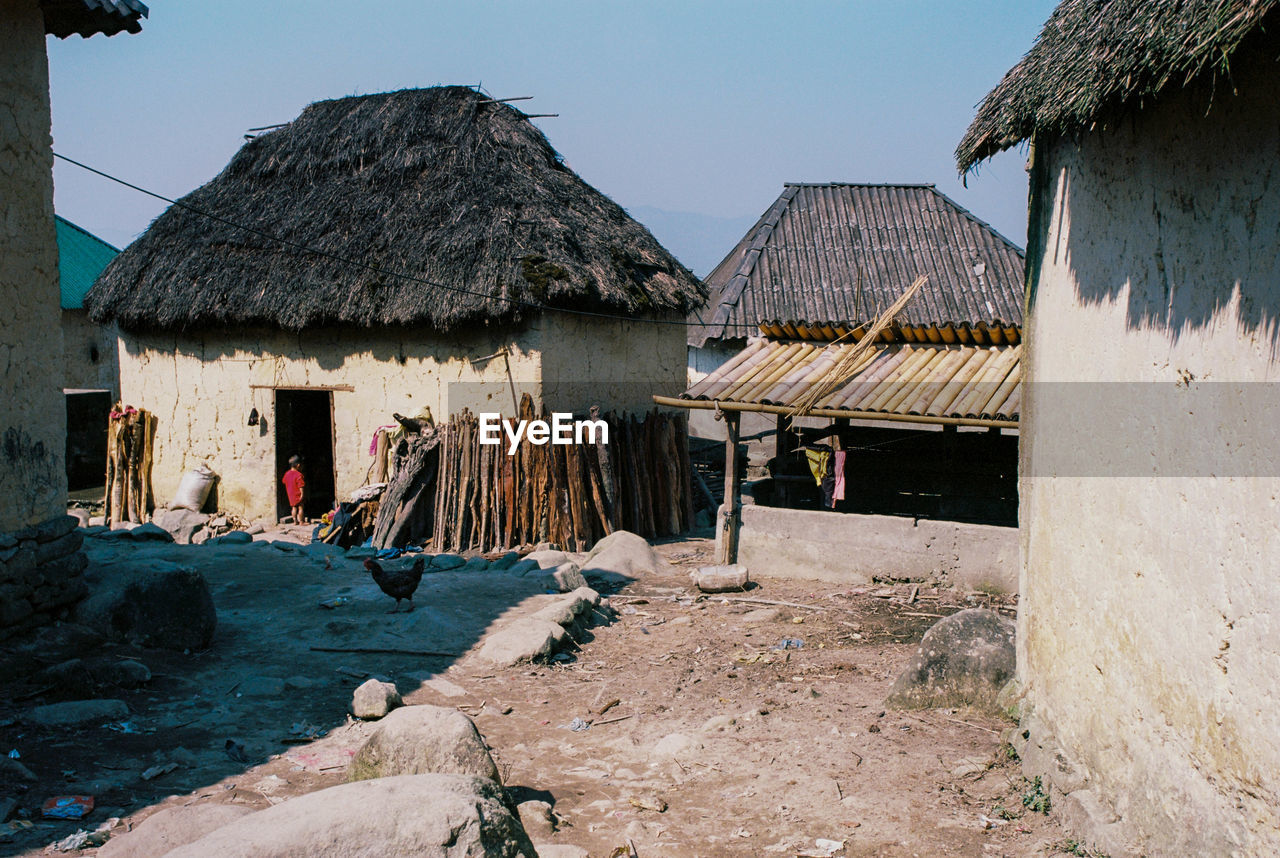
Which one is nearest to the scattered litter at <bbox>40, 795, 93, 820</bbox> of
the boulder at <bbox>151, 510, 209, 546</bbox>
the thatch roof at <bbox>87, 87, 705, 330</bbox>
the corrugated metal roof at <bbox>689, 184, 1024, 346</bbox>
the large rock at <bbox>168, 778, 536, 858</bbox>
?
the large rock at <bbox>168, 778, 536, 858</bbox>

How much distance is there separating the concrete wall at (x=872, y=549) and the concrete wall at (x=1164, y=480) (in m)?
4.08

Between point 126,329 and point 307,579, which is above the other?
point 126,329

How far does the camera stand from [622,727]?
607 cm

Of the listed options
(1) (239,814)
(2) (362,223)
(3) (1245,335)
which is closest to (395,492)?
(2) (362,223)

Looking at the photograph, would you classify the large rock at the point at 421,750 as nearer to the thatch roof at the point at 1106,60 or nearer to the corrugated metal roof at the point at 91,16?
the thatch roof at the point at 1106,60

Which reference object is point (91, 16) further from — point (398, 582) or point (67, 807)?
point (67, 807)

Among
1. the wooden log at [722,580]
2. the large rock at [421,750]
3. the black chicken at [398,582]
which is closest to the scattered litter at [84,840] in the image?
the large rock at [421,750]

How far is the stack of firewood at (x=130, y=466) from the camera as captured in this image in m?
13.3

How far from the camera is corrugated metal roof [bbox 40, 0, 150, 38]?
21.3 feet

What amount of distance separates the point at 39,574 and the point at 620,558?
560 centimetres

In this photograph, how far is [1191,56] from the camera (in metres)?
2.73

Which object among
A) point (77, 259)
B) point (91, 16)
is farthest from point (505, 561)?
point (77, 259)

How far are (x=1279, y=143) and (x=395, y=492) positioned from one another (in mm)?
→ 9714

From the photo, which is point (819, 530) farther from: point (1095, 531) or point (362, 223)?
point (362, 223)
